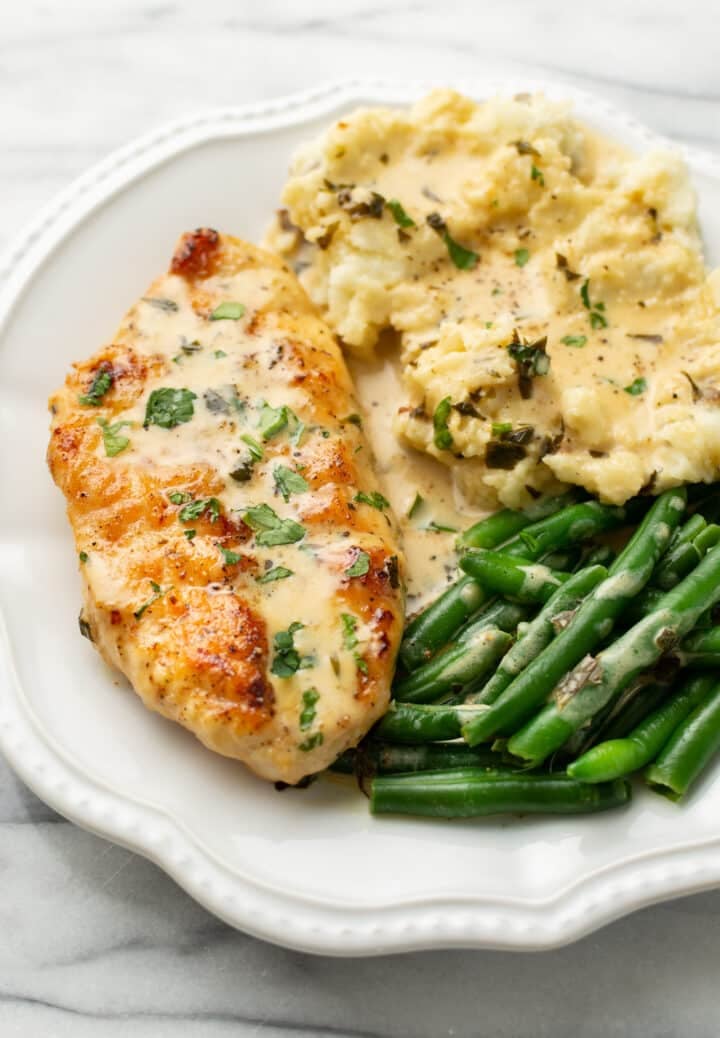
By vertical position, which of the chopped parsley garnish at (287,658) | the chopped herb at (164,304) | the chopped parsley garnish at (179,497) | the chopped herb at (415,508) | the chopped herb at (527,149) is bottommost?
the chopped parsley garnish at (287,658)

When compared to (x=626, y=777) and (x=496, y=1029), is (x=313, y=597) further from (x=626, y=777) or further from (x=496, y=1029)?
(x=496, y=1029)

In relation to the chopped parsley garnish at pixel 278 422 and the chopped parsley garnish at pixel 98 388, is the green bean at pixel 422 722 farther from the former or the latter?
the chopped parsley garnish at pixel 98 388

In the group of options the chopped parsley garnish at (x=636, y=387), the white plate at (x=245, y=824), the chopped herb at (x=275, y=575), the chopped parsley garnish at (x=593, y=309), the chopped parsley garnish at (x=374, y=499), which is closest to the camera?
the white plate at (x=245, y=824)

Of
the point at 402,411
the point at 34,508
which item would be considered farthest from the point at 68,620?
the point at 402,411

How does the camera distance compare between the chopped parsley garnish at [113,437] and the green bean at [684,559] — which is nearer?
the green bean at [684,559]

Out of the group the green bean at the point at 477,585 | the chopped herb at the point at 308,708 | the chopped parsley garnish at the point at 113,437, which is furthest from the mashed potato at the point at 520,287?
the chopped herb at the point at 308,708

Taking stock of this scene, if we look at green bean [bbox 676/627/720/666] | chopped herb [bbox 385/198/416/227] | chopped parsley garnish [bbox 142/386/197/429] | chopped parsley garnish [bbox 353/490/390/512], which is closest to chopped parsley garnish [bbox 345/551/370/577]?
chopped parsley garnish [bbox 353/490/390/512]

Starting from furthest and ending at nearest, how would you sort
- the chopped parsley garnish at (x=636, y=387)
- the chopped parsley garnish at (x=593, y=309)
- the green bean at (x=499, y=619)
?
1. the chopped parsley garnish at (x=593, y=309)
2. the chopped parsley garnish at (x=636, y=387)
3. the green bean at (x=499, y=619)

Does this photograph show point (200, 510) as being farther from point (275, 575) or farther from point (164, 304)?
point (164, 304)
